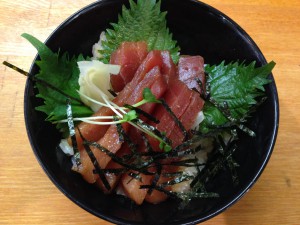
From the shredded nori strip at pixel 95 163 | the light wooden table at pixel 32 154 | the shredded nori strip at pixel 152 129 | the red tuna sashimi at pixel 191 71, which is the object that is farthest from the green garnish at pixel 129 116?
the light wooden table at pixel 32 154

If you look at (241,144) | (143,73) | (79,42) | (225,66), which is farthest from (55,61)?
(241,144)

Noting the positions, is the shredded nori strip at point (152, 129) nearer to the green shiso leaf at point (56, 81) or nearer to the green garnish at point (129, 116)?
the green garnish at point (129, 116)

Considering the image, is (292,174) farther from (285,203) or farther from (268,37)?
(268,37)

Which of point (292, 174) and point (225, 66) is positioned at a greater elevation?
point (225, 66)

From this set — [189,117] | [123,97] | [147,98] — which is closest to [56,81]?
[123,97]

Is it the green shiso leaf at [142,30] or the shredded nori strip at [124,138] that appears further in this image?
the green shiso leaf at [142,30]

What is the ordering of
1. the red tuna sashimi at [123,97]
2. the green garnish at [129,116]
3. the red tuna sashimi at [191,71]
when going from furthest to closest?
the red tuna sashimi at [191,71]
the red tuna sashimi at [123,97]
the green garnish at [129,116]

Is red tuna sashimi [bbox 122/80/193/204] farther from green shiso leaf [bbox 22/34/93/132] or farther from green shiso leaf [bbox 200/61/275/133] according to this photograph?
green shiso leaf [bbox 22/34/93/132]
